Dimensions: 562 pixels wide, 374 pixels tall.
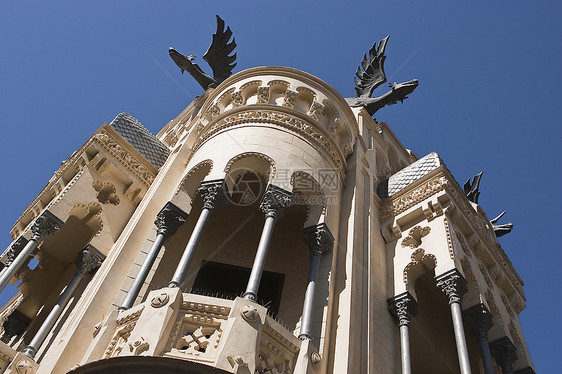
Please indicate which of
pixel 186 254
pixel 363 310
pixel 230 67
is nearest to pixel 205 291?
pixel 186 254

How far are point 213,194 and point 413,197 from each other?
539 cm

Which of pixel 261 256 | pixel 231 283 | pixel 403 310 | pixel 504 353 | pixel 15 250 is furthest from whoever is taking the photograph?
pixel 231 283

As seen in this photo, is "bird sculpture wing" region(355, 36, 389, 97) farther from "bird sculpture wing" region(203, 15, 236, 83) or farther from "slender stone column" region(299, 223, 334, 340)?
"slender stone column" region(299, 223, 334, 340)

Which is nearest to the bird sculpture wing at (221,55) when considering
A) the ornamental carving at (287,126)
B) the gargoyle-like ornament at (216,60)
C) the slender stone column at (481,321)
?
the gargoyle-like ornament at (216,60)

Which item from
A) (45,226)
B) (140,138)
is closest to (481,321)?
(45,226)

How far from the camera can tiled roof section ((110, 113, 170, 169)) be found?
14.1 m

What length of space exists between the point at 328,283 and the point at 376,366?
1708 mm

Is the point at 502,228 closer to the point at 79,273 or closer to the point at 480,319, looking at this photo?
the point at 480,319

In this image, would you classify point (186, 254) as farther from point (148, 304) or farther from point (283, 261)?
point (283, 261)

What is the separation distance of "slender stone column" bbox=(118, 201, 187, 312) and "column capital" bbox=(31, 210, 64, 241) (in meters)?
2.26

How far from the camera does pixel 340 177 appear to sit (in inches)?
512

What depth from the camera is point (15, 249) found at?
10.8 meters

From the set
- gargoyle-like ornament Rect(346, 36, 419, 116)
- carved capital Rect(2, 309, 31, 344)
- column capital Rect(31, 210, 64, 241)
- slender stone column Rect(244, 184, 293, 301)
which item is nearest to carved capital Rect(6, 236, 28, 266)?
column capital Rect(31, 210, 64, 241)

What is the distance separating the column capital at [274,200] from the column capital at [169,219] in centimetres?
171
